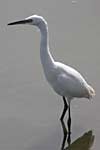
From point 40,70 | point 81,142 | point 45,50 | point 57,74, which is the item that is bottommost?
point 40,70

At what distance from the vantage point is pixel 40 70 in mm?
6230

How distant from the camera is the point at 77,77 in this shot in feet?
16.3

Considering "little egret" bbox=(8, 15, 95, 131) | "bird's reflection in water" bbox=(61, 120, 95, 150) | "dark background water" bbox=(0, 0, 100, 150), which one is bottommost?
"dark background water" bbox=(0, 0, 100, 150)

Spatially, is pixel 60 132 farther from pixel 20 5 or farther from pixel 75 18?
pixel 20 5

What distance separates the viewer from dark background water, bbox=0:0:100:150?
4.96m

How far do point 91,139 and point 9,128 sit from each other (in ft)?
2.58

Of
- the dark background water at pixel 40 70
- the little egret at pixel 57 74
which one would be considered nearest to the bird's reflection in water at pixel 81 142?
the dark background water at pixel 40 70

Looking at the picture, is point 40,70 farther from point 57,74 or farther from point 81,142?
point 81,142

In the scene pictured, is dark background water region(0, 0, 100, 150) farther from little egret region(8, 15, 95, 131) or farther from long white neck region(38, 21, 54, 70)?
long white neck region(38, 21, 54, 70)

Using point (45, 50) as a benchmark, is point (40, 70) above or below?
below

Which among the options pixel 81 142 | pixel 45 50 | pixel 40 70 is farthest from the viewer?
pixel 40 70

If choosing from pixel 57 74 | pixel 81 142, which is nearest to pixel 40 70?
pixel 57 74

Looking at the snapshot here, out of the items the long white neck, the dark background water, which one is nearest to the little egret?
the long white neck

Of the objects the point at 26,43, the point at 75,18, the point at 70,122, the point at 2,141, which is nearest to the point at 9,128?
the point at 2,141
